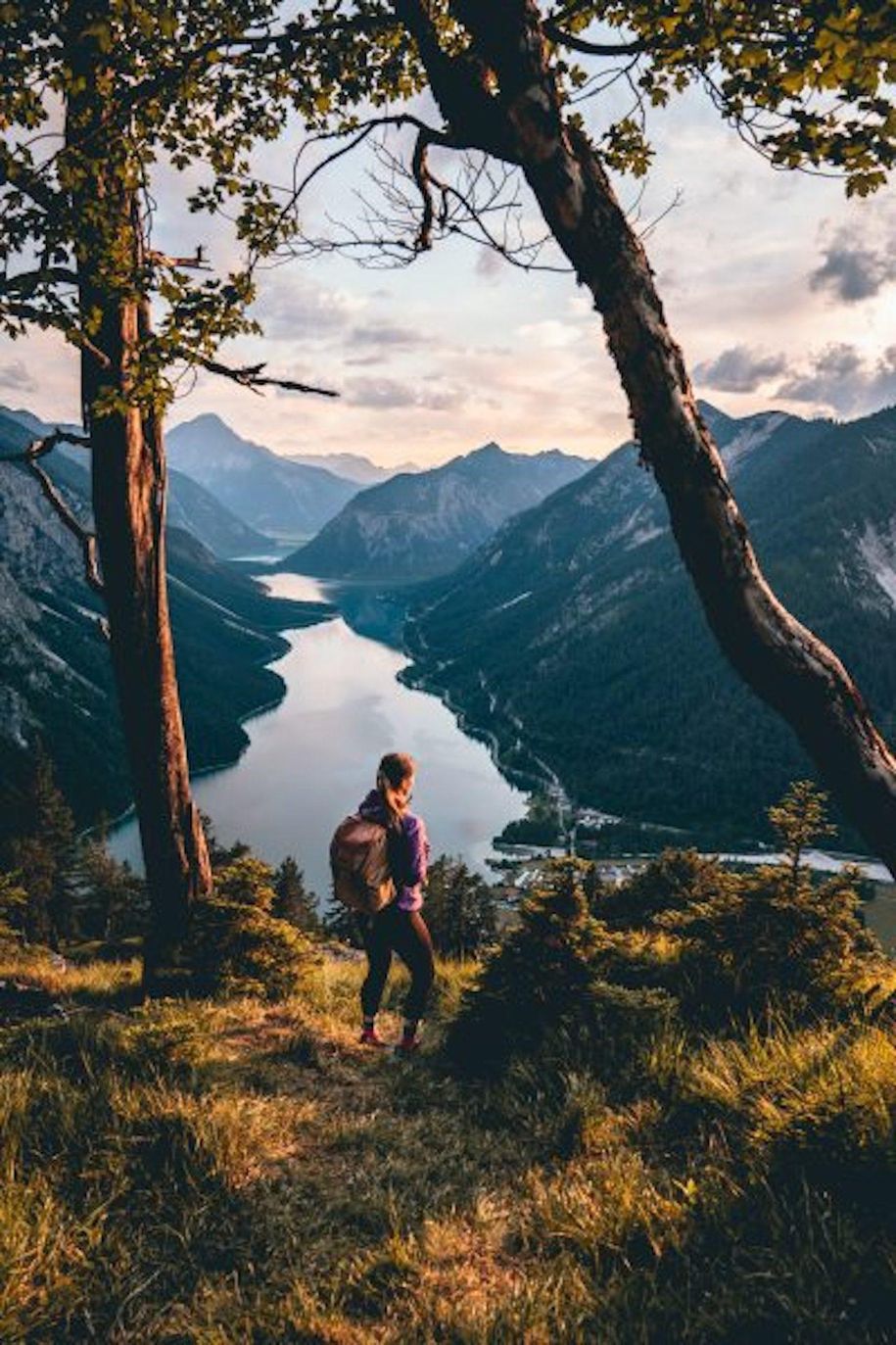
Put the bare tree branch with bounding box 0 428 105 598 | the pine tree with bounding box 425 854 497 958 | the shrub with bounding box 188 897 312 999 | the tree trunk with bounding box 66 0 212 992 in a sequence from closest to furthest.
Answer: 1. the tree trunk with bounding box 66 0 212 992
2. the bare tree branch with bounding box 0 428 105 598
3. the shrub with bounding box 188 897 312 999
4. the pine tree with bounding box 425 854 497 958

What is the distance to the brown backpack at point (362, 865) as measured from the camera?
6.98 m

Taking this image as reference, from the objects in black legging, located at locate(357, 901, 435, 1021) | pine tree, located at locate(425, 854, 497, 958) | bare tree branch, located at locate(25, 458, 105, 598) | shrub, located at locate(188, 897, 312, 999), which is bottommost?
pine tree, located at locate(425, 854, 497, 958)

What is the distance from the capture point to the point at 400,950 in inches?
288

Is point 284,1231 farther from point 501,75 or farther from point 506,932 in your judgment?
point 501,75

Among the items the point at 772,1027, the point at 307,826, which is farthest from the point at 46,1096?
the point at 307,826

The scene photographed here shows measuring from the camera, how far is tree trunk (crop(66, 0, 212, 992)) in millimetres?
6078

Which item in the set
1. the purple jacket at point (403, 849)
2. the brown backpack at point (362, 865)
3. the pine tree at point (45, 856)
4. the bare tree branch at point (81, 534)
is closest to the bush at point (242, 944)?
the brown backpack at point (362, 865)

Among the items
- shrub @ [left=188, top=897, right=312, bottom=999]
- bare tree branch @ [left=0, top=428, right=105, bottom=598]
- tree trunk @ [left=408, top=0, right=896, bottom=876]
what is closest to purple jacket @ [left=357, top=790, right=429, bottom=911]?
shrub @ [left=188, top=897, right=312, bottom=999]

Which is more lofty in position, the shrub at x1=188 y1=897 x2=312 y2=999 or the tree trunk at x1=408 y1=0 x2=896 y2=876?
the tree trunk at x1=408 y1=0 x2=896 y2=876

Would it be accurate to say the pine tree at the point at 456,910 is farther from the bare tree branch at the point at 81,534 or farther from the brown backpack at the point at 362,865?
the bare tree branch at the point at 81,534

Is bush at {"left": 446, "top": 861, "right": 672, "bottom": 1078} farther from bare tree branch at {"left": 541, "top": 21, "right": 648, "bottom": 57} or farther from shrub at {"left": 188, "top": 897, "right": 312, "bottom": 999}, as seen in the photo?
bare tree branch at {"left": 541, "top": 21, "right": 648, "bottom": 57}

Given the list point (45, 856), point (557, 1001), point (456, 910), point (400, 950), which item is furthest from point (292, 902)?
point (557, 1001)

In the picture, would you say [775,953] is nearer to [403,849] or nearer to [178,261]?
[403,849]

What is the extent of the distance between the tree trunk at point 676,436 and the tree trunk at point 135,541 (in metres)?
3.29
